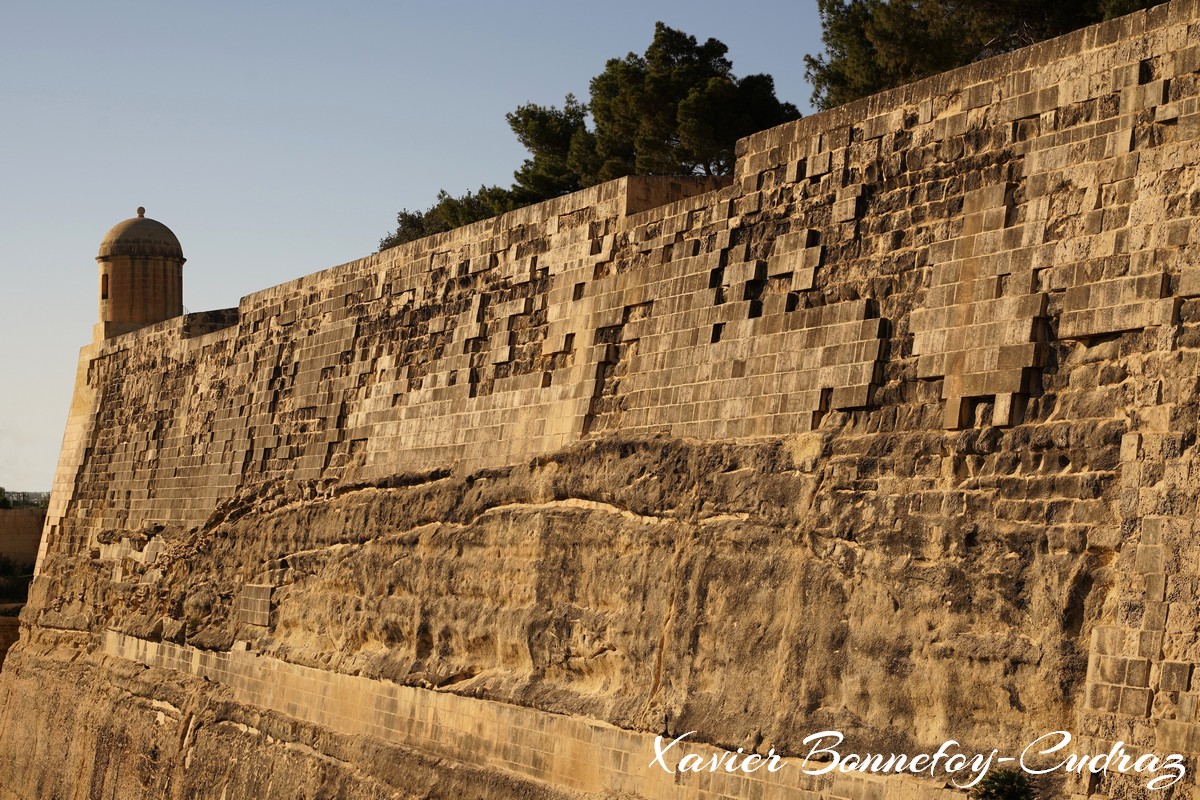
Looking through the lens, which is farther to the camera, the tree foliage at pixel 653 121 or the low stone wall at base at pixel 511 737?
the tree foliage at pixel 653 121

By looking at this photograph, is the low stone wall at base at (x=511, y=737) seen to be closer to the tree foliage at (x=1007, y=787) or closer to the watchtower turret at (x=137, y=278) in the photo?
the tree foliage at (x=1007, y=787)

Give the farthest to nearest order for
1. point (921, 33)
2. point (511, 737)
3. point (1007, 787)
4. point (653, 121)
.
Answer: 1. point (653, 121)
2. point (921, 33)
3. point (511, 737)
4. point (1007, 787)

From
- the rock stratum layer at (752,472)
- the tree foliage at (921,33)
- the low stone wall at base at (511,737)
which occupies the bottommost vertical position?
the low stone wall at base at (511,737)

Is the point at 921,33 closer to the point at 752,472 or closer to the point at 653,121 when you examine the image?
the point at 653,121

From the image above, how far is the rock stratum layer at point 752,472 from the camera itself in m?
6.57

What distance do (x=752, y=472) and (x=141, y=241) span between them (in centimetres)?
1442

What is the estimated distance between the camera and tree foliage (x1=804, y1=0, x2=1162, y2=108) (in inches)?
585

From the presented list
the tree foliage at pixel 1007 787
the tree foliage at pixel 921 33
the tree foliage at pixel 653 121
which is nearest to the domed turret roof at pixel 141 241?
the tree foliage at pixel 653 121

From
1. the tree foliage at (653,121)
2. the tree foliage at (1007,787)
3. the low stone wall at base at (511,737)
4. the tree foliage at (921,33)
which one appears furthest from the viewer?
the tree foliage at (653,121)

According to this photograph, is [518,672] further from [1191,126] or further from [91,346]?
[91,346]

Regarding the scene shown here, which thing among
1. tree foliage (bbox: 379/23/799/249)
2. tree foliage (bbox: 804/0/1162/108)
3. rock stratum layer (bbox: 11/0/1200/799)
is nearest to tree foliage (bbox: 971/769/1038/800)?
rock stratum layer (bbox: 11/0/1200/799)

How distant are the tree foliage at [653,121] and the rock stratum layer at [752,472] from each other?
22.6ft

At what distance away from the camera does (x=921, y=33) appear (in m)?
16.1

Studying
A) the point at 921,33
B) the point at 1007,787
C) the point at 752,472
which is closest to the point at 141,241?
the point at 921,33
